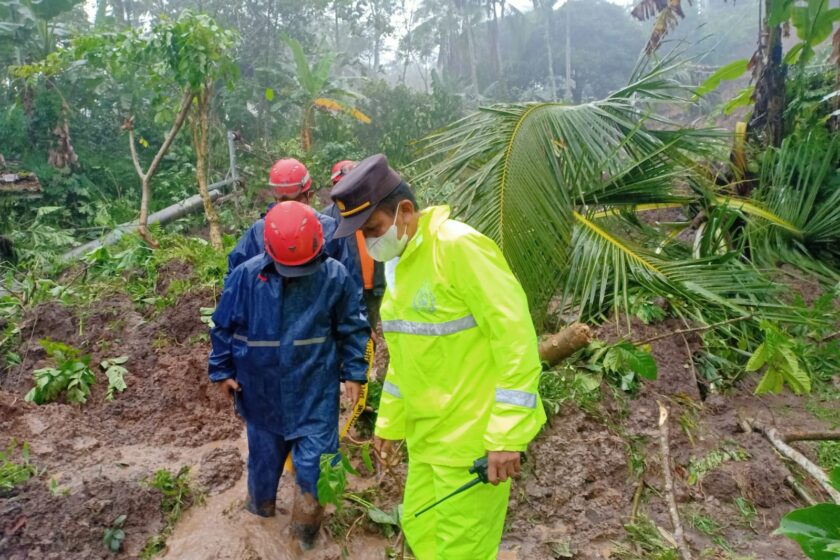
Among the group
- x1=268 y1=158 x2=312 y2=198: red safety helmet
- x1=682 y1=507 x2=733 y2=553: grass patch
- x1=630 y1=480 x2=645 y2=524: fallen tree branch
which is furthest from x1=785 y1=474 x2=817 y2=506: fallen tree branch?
x1=268 y1=158 x2=312 y2=198: red safety helmet

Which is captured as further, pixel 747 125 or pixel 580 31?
pixel 580 31

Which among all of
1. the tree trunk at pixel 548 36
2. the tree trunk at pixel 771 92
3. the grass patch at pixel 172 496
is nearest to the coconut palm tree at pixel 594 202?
the grass patch at pixel 172 496

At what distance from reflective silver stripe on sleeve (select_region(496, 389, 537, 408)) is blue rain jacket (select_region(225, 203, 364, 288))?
1.73 meters

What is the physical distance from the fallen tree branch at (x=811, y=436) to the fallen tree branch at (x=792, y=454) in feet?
Result: 0.12

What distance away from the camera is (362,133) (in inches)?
611

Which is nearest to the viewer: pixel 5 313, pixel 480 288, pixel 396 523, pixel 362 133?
pixel 480 288

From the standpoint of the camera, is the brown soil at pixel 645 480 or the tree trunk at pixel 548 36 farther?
the tree trunk at pixel 548 36

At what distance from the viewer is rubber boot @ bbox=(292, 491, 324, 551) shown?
290 centimetres

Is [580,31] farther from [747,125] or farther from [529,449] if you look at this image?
[529,449]

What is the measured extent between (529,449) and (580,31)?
113 ft

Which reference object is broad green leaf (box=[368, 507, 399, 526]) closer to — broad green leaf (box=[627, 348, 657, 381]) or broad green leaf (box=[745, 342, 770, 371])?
broad green leaf (box=[627, 348, 657, 381])

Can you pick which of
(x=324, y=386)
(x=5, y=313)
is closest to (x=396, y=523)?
(x=324, y=386)

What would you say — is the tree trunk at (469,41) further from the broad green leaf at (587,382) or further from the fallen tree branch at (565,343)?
the fallen tree branch at (565,343)

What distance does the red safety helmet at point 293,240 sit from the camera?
266cm
